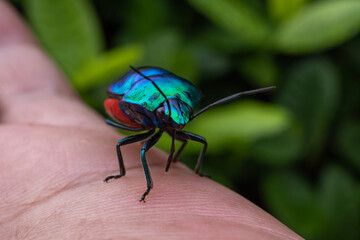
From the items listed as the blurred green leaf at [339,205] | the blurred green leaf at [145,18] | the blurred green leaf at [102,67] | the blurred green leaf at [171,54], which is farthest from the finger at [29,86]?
the blurred green leaf at [339,205]

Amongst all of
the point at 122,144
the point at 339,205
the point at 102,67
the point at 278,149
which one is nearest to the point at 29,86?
the point at 102,67

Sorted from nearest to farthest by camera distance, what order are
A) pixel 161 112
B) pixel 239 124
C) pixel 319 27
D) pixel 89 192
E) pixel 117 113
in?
pixel 89 192 → pixel 161 112 → pixel 117 113 → pixel 239 124 → pixel 319 27

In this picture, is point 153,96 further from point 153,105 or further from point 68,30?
point 68,30

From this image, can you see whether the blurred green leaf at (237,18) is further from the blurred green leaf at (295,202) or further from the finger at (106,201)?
the finger at (106,201)

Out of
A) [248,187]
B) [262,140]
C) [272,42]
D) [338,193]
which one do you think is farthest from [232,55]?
[338,193]

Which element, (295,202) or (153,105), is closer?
(153,105)

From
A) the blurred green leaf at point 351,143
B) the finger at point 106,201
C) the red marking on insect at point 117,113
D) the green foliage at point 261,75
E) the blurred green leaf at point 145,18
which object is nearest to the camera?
the finger at point 106,201

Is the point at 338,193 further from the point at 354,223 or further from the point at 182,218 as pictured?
the point at 182,218
